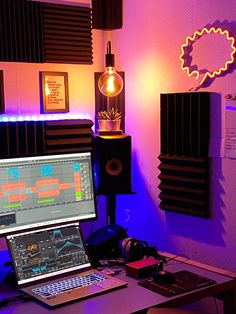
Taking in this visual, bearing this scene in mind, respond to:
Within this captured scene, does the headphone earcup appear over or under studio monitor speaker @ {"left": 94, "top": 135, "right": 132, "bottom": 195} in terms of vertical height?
under

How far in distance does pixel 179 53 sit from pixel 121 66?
595 millimetres

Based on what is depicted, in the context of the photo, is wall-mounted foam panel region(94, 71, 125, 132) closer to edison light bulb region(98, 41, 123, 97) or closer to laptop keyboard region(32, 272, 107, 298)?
edison light bulb region(98, 41, 123, 97)

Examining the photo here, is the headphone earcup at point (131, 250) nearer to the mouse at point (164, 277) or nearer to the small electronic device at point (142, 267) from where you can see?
the small electronic device at point (142, 267)

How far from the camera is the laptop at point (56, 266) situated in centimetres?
216

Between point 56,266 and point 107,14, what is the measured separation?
6.35 ft

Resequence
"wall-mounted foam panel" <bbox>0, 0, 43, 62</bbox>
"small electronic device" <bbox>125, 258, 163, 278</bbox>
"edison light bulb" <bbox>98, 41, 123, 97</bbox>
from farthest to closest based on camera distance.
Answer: "edison light bulb" <bbox>98, 41, 123, 97</bbox>
"wall-mounted foam panel" <bbox>0, 0, 43, 62</bbox>
"small electronic device" <bbox>125, 258, 163, 278</bbox>

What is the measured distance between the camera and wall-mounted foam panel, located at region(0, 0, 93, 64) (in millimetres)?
3121

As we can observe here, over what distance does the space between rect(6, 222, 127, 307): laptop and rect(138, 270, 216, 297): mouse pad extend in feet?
0.42

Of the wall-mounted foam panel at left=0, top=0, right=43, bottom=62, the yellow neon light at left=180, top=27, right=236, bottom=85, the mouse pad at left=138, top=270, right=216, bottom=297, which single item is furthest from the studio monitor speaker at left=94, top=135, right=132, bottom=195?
the mouse pad at left=138, top=270, right=216, bottom=297

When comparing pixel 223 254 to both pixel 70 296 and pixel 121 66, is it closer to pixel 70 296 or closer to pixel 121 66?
pixel 70 296

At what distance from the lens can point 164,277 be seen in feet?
7.48

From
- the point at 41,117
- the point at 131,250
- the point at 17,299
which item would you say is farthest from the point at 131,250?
the point at 41,117

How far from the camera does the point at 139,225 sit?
11.6ft

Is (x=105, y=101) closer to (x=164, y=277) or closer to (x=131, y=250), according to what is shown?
(x=131, y=250)
